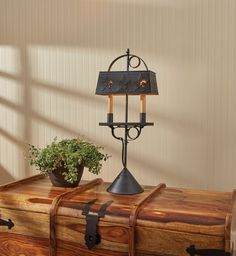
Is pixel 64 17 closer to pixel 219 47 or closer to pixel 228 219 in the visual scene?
pixel 219 47

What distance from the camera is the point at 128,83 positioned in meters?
1.72

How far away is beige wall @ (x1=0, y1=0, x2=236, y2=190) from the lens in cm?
217

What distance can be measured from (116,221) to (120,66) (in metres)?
1.14

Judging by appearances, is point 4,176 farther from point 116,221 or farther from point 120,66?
point 116,221

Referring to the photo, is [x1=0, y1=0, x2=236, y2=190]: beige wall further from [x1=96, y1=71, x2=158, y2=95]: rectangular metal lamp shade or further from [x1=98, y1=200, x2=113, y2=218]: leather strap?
[x1=98, y1=200, x2=113, y2=218]: leather strap

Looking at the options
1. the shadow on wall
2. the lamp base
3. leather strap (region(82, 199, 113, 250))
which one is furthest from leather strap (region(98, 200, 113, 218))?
the shadow on wall

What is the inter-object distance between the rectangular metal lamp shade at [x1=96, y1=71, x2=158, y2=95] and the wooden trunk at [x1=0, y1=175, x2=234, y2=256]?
1.54 feet

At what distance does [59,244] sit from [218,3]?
1.54m

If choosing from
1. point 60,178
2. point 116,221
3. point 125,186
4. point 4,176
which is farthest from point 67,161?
point 4,176

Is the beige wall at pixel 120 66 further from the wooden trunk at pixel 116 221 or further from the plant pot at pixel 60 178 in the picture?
the plant pot at pixel 60 178

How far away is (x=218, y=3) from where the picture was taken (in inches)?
84.0

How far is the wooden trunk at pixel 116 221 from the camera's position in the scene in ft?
4.57

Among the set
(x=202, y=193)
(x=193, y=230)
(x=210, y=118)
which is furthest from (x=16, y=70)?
(x=193, y=230)

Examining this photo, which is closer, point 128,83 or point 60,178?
point 128,83
